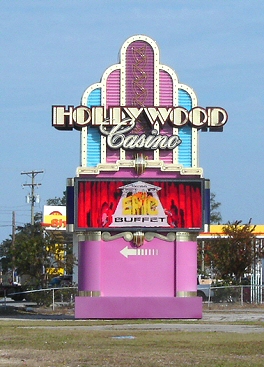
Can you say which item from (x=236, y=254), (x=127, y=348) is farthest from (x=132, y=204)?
(x=236, y=254)

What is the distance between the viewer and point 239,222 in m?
62.8

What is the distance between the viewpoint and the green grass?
19.8 metres

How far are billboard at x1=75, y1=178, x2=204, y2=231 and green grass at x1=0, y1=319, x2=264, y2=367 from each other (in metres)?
8.37

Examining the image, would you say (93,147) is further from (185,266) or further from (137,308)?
(137,308)

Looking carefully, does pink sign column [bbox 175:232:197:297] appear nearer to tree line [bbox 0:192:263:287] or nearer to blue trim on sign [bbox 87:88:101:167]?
blue trim on sign [bbox 87:88:101:167]

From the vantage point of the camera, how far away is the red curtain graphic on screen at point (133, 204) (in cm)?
3825

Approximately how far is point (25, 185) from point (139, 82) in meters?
63.3

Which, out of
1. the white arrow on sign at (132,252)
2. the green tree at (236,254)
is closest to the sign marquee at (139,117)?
the white arrow on sign at (132,252)

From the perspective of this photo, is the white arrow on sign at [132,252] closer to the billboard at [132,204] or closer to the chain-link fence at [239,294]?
the billboard at [132,204]

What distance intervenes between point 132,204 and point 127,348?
51.5ft

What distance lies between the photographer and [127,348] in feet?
75.4

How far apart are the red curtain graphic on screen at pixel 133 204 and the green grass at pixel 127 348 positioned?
27.6ft

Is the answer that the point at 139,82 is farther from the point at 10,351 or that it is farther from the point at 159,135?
the point at 10,351

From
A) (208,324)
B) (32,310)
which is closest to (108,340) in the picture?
(208,324)
